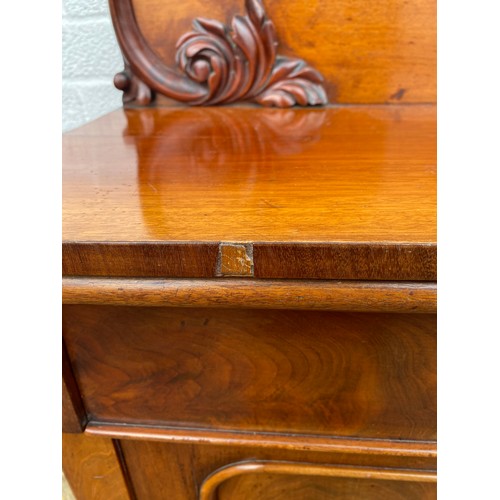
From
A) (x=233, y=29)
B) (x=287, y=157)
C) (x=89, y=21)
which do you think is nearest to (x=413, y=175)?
(x=287, y=157)

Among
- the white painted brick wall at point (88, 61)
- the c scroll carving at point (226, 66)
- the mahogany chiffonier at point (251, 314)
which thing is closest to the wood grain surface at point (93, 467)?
the mahogany chiffonier at point (251, 314)

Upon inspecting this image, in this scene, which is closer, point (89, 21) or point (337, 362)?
point (337, 362)

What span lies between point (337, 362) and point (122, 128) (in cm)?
27

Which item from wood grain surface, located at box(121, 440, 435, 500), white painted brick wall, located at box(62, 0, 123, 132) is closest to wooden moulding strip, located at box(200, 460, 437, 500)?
wood grain surface, located at box(121, 440, 435, 500)

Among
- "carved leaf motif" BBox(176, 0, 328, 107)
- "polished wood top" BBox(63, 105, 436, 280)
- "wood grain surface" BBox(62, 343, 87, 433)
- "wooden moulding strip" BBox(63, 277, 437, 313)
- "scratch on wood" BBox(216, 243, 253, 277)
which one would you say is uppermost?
"carved leaf motif" BBox(176, 0, 328, 107)

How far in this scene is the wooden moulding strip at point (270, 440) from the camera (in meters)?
0.26

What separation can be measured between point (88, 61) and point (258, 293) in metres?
0.48

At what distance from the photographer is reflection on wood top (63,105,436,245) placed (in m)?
0.20

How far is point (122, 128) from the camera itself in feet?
1.33

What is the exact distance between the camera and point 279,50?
47 centimetres

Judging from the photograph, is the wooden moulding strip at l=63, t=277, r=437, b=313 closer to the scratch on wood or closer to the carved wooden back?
the scratch on wood

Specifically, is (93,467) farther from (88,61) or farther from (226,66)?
(88,61)

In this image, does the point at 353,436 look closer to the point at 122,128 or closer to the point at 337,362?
the point at 337,362

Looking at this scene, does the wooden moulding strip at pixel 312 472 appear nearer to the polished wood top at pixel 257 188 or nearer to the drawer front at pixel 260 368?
the drawer front at pixel 260 368
